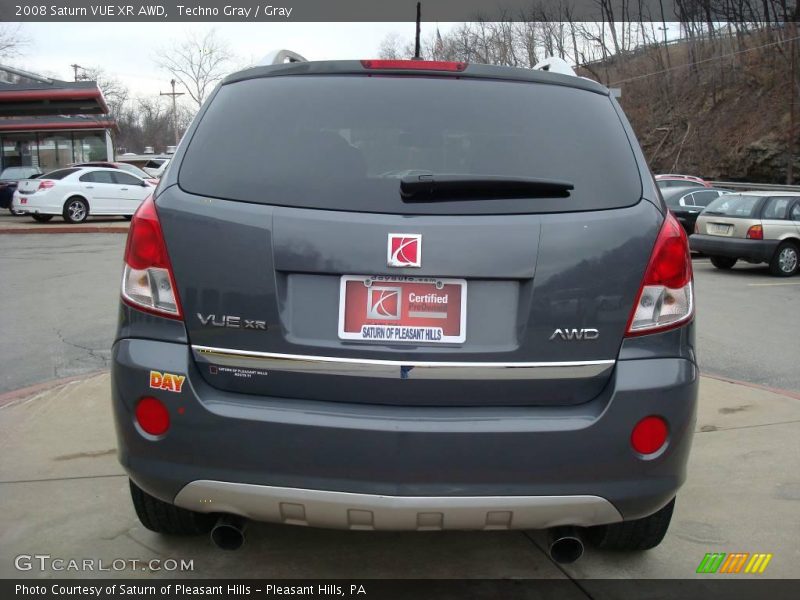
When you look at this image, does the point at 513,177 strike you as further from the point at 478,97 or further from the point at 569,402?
the point at 569,402

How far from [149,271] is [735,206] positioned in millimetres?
14585

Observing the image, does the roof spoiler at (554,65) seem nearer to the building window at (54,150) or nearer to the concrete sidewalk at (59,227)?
the concrete sidewalk at (59,227)

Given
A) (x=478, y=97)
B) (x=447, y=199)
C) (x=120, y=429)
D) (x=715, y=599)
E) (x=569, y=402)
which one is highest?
(x=478, y=97)

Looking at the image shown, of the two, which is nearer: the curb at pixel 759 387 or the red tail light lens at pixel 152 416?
the red tail light lens at pixel 152 416

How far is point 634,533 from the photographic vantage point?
3.12 m

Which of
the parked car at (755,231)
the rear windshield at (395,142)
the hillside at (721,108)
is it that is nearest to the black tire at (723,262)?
the parked car at (755,231)

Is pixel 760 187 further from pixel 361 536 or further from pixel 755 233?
pixel 361 536

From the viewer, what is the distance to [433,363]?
2.46 metres

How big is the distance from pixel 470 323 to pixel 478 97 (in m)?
0.89

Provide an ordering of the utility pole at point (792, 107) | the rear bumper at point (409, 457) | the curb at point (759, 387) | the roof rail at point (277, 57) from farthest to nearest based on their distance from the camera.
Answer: the utility pole at point (792, 107) → the curb at point (759, 387) → the roof rail at point (277, 57) → the rear bumper at point (409, 457)

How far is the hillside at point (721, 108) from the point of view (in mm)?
38281

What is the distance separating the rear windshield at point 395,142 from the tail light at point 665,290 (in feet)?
0.64

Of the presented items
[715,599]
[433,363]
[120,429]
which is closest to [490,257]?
[433,363]

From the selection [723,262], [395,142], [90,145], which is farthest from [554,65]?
[90,145]
